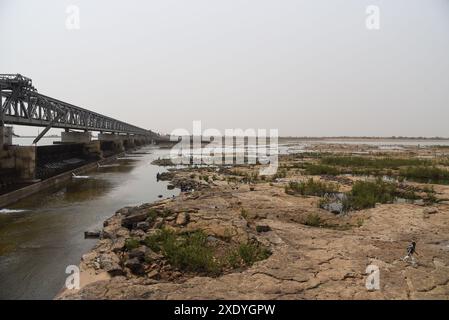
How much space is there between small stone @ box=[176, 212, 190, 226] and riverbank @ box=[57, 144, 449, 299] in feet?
0.11

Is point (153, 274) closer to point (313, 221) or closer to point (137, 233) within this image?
point (137, 233)

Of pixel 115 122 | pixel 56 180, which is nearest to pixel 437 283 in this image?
pixel 56 180

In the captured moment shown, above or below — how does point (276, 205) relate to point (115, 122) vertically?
below

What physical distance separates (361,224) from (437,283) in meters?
4.31

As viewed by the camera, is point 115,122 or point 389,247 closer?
point 389,247

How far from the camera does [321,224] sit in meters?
10.9

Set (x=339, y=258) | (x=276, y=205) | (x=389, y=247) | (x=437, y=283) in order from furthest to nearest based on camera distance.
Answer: (x=276, y=205), (x=389, y=247), (x=339, y=258), (x=437, y=283)

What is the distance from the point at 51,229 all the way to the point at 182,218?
17.3ft

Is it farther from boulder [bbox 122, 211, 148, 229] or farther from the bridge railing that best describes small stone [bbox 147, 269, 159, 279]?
the bridge railing

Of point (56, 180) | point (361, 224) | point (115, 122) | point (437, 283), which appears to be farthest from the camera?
point (115, 122)

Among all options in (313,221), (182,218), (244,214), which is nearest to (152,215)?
(182,218)

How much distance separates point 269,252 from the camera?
26.2 feet

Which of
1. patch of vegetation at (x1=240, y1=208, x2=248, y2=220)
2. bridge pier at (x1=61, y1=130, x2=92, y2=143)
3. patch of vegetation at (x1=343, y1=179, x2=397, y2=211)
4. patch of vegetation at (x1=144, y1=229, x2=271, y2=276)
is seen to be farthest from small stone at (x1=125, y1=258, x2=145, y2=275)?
bridge pier at (x1=61, y1=130, x2=92, y2=143)
